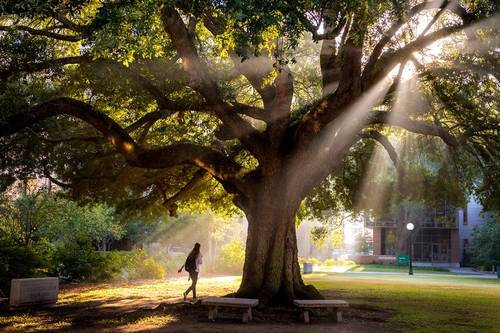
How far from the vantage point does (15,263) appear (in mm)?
19906

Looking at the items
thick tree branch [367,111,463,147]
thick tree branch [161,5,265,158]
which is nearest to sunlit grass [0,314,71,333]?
thick tree branch [161,5,265,158]

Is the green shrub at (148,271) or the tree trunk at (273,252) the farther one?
the green shrub at (148,271)

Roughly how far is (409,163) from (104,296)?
12.6 m

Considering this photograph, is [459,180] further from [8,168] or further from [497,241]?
[497,241]

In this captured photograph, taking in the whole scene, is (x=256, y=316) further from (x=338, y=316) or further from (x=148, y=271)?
(x=148, y=271)

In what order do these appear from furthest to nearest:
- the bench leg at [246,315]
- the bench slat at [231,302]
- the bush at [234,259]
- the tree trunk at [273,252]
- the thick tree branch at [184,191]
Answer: the bush at [234,259], the thick tree branch at [184,191], the tree trunk at [273,252], the bench leg at [246,315], the bench slat at [231,302]

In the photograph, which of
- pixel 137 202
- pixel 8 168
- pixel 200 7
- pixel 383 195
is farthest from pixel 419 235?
pixel 200 7

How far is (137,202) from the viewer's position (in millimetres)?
22672

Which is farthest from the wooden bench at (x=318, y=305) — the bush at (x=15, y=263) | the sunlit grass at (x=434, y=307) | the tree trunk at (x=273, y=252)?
the bush at (x=15, y=263)

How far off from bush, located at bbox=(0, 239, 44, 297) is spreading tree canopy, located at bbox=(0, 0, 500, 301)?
3.14m

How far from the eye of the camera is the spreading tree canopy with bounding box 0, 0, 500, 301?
29.6 feet

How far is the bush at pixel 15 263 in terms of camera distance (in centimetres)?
1922

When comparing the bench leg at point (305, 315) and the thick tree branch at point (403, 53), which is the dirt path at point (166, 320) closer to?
the bench leg at point (305, 315)

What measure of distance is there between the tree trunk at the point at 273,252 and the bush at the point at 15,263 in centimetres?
977
